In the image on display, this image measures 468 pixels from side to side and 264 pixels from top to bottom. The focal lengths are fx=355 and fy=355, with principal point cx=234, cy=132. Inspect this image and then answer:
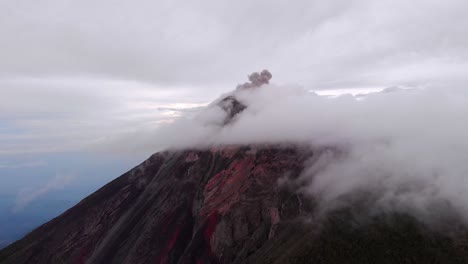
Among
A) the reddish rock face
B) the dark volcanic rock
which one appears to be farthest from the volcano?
the reddish rock face

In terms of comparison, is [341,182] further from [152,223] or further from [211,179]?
[152,223]

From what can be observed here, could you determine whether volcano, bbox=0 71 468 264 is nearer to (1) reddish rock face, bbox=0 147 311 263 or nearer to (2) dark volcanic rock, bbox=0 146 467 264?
(2) dark volcanic rock, bbox=0 146 467 264

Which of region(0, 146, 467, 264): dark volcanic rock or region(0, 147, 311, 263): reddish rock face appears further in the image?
region(0, 147, 311, 263): reddish rock face

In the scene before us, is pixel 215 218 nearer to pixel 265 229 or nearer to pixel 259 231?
pixel 259 231

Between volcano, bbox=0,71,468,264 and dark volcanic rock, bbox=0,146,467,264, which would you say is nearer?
dark volcanic rock, bbox=0,146,467,264

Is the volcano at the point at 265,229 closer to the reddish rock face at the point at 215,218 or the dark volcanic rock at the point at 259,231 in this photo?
the dark volcanic rock at the point at 259,231

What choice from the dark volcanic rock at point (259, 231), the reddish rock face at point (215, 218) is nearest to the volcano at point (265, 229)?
the dark volcanic rock at point (259, 231)

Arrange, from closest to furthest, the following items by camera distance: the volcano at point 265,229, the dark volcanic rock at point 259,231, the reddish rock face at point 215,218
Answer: the dark volcanic rock at point 259,231, the volcano at point 265,229, the reddish rock face at point 215,218

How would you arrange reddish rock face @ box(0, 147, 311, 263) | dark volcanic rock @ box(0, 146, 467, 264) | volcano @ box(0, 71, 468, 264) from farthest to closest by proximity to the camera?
reddish rock face @ box(0, 147, 311, 263) < volcano @ box(0, 71, 468, 264) < dark volcanic rock @ box(0, 146, 467, 264)

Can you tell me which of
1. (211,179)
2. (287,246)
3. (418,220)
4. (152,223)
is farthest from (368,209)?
(152,223)

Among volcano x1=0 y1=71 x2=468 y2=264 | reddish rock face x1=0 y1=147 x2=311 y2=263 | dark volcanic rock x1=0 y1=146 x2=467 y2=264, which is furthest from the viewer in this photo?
reddish rock face x1=0 y1=147 x2=311 y2=263

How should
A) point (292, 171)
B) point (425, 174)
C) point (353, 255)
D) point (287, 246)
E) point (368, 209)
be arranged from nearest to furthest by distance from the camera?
point (353, 255), point (287, 246), point (368, 209), point (425, 174), point (292, 171)
